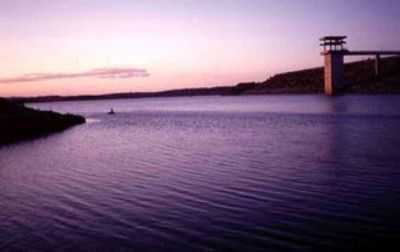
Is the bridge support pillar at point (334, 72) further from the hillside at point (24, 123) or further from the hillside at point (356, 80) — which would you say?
the hillside at point (24, 123)

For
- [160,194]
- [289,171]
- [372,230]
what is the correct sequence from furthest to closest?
1. [289,171]
2. [160,194]
3. [372,230]

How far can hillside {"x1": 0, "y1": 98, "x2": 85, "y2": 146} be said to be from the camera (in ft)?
143

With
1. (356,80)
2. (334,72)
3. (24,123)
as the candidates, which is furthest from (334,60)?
(24,123)

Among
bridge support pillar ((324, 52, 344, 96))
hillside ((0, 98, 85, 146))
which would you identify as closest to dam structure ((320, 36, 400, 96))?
bridge support pillar ((324, 52, 344, 96))

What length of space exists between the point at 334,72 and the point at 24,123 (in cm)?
8548

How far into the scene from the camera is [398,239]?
10125 millimetres

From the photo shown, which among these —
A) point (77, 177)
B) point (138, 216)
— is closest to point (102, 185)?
point (77, 177)

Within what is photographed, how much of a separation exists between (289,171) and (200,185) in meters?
4.02

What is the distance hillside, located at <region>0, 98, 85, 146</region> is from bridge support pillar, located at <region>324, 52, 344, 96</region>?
73740 mm

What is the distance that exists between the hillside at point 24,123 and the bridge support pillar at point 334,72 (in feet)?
242

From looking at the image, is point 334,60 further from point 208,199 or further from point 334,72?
point 208,199

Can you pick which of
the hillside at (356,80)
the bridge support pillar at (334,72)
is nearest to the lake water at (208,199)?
the bridge support pillar at (334,72)

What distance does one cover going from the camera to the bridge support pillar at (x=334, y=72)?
114 m

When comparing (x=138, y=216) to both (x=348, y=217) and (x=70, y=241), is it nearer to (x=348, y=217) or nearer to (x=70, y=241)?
(x=70, y=241)
